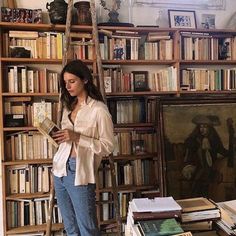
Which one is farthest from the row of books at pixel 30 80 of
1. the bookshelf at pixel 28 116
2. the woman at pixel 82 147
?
the woman at pixel 82 147

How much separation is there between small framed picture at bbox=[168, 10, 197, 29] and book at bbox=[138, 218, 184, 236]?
2245mm

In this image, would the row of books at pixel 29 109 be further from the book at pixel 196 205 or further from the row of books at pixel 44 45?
the book at pixel 196 205

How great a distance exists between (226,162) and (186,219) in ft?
5.35

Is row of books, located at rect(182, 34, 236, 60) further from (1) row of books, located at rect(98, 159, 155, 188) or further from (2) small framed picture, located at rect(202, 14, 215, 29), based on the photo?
(1) row of books, located at rect(98, 159, 155, 188)

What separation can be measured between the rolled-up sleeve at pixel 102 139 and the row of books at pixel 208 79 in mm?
1296

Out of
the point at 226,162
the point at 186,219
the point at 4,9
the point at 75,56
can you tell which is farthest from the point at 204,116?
the point at 4,9

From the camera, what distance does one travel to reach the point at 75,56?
2.86 m

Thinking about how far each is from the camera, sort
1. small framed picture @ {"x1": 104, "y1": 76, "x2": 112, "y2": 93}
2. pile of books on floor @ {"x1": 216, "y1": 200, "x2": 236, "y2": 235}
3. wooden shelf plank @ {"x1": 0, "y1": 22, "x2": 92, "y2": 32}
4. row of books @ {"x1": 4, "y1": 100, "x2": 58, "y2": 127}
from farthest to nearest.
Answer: small framed picture @ {"x1": 104, "y1": 76, "x2": 112, "y2": 93} < row of books @ {"x1": 4, "y1": 100, "x2": 58, "y2": 127} < wooden shelf plank @ {"x1": 0, "y1": 22, "x2": 92, "y2": 32} < pile of books on floor @ {"x1": 216, "y1": 200, "x2": 236, "y2": 235}

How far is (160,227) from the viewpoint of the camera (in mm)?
1246

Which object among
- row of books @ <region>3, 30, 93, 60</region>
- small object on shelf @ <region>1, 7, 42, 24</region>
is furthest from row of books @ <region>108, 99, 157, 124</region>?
small object on shelf @ <region>1, 7, 42, 24</region>

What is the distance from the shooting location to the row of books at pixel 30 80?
2.74 m

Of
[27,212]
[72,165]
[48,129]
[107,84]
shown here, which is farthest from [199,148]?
[27,212]

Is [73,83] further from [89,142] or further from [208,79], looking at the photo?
[208,79]

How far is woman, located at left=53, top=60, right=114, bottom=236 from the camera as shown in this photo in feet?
6.43
